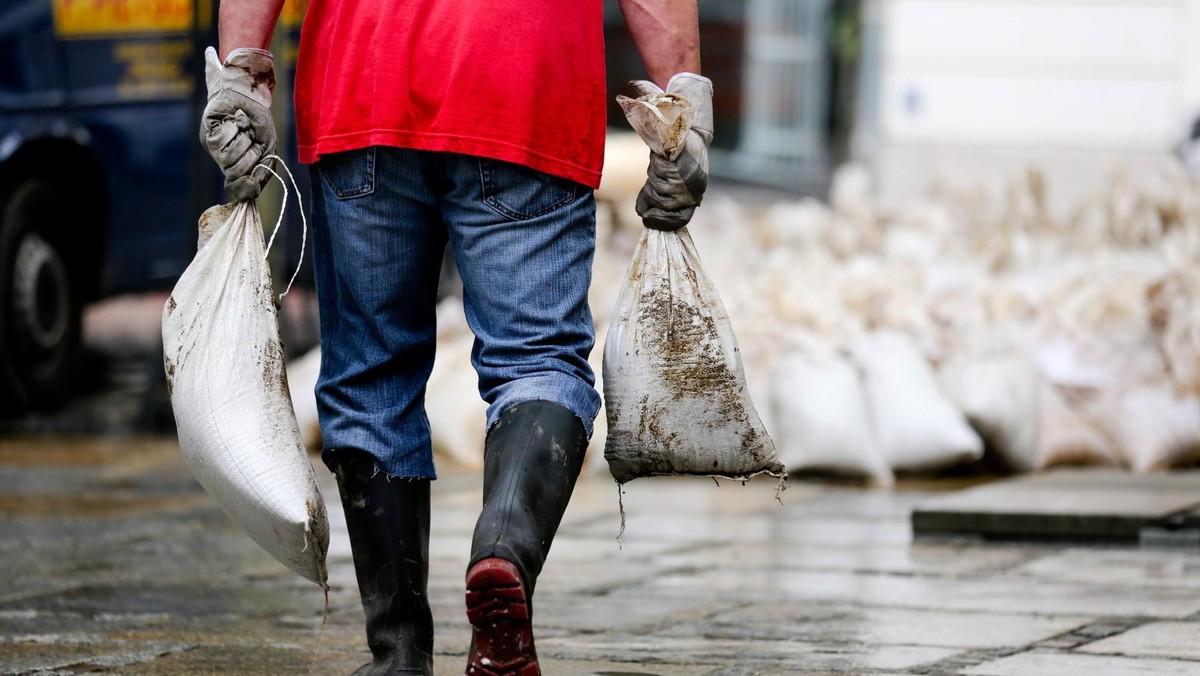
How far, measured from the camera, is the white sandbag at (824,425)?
598cm

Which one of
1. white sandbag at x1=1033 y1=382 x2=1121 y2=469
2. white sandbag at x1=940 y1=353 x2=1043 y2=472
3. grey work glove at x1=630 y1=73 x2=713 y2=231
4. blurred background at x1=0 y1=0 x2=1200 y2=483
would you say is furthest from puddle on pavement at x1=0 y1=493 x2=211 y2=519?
grey work glove at x1=630 y1=73 x2=713 y2=231

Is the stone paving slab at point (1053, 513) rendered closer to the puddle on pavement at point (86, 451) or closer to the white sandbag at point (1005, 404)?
the white sandbag at point (1005, 404)

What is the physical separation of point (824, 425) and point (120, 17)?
3.48 metres

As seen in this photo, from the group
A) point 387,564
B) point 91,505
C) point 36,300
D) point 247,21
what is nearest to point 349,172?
point 247,21

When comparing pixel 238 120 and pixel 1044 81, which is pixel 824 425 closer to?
pixel 238 120

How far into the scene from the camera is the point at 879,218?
31.0 ft

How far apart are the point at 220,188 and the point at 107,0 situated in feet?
3.05

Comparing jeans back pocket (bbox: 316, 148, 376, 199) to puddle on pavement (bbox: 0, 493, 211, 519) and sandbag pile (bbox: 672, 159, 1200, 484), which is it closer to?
puddle on pavement (bbox: 0, 493, 211, 519)

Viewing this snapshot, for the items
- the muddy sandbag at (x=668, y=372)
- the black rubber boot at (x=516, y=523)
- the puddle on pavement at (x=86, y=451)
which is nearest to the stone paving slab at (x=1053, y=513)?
the muddy sandbag at (x=668, y=372)

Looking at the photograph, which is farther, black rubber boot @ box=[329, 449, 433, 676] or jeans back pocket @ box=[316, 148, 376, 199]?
black rubber boot @ box=[329, 449, 433, 676]

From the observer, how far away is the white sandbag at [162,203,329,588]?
287 centimetres

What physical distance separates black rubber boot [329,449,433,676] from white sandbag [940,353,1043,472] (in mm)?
3381

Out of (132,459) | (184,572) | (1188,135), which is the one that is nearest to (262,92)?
(184,572)

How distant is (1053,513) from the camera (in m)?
4.81
